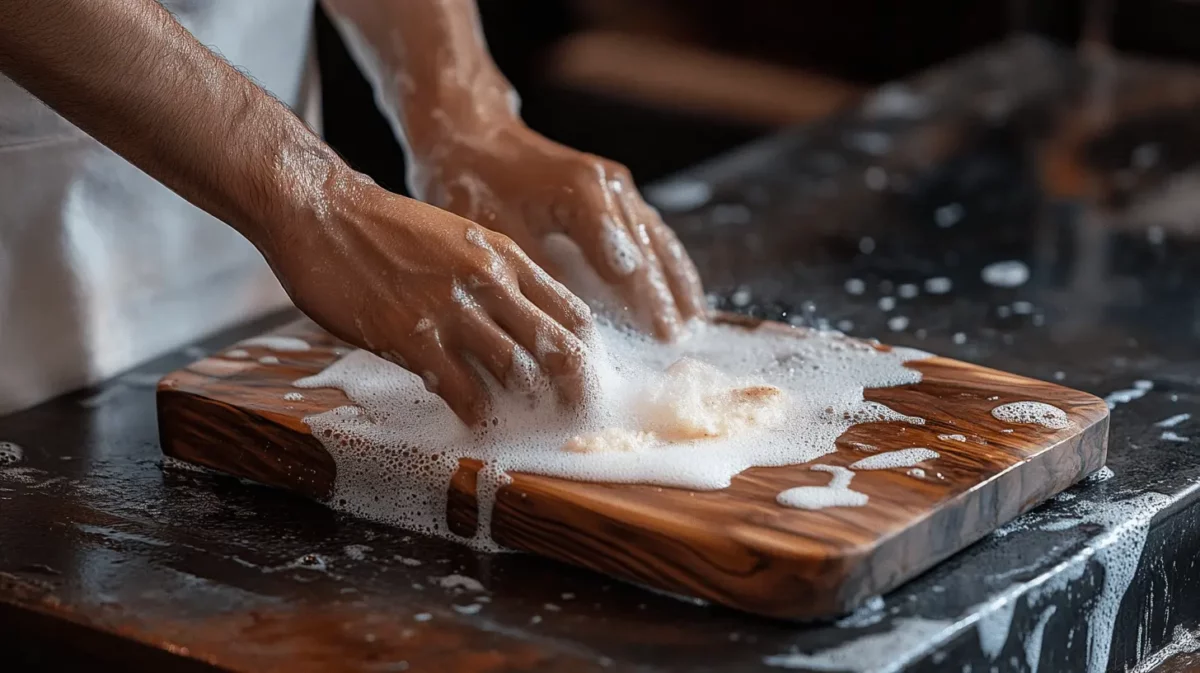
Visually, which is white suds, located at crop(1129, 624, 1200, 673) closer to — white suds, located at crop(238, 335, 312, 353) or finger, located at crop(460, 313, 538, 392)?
finger, located at crop(460, 313, 538, 392)

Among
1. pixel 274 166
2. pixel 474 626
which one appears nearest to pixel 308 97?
pixel 274 166

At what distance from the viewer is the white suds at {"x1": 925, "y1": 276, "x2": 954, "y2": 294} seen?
4.78ft

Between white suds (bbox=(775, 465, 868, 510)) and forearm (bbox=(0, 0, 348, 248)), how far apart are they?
376mm

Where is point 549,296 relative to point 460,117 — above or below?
below

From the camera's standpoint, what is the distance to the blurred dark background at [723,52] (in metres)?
2.36

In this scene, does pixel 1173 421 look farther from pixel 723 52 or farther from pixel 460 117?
pixel 723 52

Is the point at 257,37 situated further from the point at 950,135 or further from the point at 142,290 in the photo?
the point at 950,135

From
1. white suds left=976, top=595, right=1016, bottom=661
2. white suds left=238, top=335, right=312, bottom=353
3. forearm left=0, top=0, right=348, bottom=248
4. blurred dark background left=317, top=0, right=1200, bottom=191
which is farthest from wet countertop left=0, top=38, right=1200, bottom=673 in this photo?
blurred dark background left=317, top=0, right=1200, bottom=191

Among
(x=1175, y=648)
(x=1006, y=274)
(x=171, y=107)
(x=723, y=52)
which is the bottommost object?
(x=1175, y=648)

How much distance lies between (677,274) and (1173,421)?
1.36 ft

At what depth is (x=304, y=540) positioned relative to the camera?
3.14 feet

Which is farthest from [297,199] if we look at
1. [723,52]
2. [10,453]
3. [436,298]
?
[723,52]

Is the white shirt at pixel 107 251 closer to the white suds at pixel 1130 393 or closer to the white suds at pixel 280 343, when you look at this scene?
the white suds at pixel 280 343

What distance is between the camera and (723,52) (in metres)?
2.61
